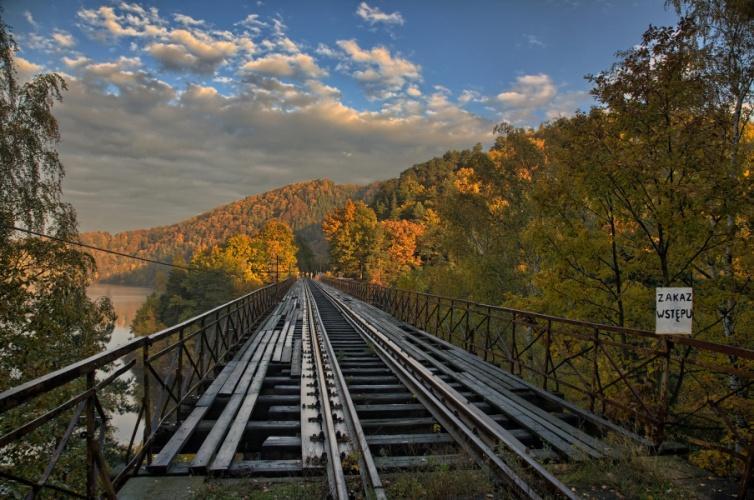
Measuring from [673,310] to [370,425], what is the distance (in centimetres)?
381

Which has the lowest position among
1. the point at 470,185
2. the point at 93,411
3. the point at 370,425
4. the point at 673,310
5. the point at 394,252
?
the point at 370,425

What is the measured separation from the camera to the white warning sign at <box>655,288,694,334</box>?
4.68 metres

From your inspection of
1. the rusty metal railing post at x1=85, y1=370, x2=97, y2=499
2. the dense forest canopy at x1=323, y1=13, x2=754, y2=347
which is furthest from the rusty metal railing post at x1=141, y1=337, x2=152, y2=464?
the dense forest canopy at x1=323, y1=13, x2=754, y2=347

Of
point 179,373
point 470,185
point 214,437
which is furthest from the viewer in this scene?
point 470,185

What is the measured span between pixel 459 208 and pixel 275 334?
17.6 meters

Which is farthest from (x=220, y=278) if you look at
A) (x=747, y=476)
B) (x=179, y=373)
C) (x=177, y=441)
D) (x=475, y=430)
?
(x=747, y=476)

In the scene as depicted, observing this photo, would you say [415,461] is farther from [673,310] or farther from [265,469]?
[673,310]

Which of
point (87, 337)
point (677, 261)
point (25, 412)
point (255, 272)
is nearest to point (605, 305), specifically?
→ point (677, 261)

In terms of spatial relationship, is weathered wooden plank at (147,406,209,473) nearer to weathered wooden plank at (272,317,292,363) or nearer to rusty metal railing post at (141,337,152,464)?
rusty metal railing post at (141,337,152,464)

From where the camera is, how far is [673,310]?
187 inches

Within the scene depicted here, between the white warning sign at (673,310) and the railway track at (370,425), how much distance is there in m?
1.50

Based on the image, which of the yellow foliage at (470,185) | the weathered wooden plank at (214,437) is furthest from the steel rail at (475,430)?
the yellow foliage at (470,185)

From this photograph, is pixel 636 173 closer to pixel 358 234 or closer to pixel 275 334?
pixel 275 334

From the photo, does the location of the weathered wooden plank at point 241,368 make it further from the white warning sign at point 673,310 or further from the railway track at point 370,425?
the white warning sign at point 673,310
